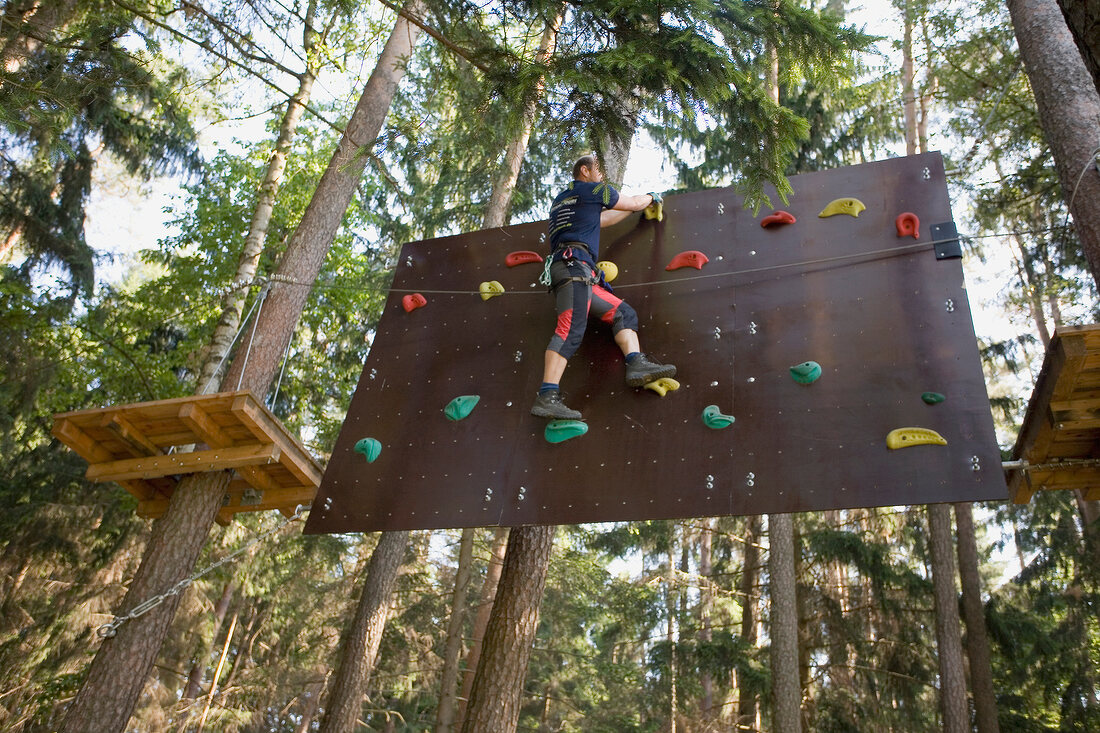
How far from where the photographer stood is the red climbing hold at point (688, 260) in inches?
196

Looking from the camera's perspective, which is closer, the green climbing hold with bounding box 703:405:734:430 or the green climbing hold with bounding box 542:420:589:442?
the green climbing hold with bounding box 703:405:734:430

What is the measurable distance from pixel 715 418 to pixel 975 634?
794 centimetres

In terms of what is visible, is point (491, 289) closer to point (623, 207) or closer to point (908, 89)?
point (623, 207)

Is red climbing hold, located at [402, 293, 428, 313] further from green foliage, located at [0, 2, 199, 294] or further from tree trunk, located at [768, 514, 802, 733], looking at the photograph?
tree trunk, located at [768, 514, 802, 733]

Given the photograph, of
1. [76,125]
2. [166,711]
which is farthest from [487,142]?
[166,711]

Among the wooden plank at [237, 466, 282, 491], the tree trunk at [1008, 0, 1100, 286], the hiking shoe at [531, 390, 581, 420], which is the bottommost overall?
the wooden plank at [237, 466, 282, 491]

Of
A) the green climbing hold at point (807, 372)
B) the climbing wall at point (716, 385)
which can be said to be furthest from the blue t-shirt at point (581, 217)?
the green climbing hold at point (807, 372)

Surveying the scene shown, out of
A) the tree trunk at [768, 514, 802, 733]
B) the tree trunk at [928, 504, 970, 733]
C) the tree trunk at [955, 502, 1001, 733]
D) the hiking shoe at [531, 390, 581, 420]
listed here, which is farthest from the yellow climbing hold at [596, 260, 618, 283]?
the tree trunk at [955, 502, 1001, 733]

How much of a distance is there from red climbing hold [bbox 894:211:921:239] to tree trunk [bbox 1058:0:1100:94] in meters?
2.88

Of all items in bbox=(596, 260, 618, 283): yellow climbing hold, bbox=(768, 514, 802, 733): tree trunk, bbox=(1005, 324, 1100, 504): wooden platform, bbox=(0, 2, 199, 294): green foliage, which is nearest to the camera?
bbox=(1005, 324, 1100, 504): wooden platform

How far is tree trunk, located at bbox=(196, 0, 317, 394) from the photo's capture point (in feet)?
25.4

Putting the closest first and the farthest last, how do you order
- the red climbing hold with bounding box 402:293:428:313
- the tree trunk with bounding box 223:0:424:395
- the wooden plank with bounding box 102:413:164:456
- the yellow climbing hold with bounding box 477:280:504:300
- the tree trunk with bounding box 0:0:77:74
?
the wooden plank with bounding box 102:413:164:456, the yellow climbing hold with bounding box 477:280:504:300, the red climbing hold with bounding box 402:293:428:313, the tree trunk with bounding box 223:0:424:395, the tree trunk with bounding box 0:0:77:74

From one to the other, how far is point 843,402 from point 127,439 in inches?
180

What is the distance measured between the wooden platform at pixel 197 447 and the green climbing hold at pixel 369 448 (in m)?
0.56
